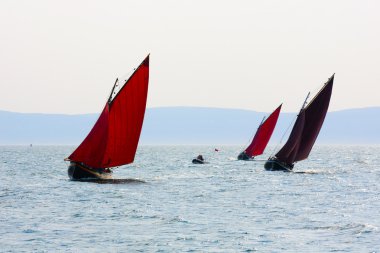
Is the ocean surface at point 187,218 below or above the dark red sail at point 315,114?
below

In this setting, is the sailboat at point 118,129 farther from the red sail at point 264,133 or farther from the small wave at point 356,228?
the red sail at point 264,133

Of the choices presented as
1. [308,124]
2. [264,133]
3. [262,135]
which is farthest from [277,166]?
[262,135]

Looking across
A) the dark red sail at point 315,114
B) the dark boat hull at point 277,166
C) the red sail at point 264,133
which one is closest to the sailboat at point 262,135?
the red sail at point 264,133

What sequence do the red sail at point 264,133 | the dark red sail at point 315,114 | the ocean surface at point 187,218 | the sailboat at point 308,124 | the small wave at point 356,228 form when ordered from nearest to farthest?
the ocean surface at point 187,218 → the small wave at point 356,228 → the dark red sail at point 315,114 → the sailboat at point 308,124 → the red sail at point 264,133

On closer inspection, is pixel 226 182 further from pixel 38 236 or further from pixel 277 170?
pixel 38 236

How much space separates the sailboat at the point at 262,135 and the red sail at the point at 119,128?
56436mm

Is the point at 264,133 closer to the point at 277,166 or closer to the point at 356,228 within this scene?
the point at 277,166

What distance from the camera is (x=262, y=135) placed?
125 metres

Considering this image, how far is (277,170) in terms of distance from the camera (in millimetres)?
89000

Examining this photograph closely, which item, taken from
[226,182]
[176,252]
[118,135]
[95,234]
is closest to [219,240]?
[176,252]

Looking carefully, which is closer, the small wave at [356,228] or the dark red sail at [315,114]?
the small wave at [356,228]

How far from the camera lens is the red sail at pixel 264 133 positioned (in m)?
120

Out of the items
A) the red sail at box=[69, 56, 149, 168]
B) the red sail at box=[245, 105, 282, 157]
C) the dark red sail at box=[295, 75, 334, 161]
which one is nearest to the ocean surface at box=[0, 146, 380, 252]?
the red sail at box=[69, 56, 149, 168]

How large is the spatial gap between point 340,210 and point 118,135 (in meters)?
21.8
